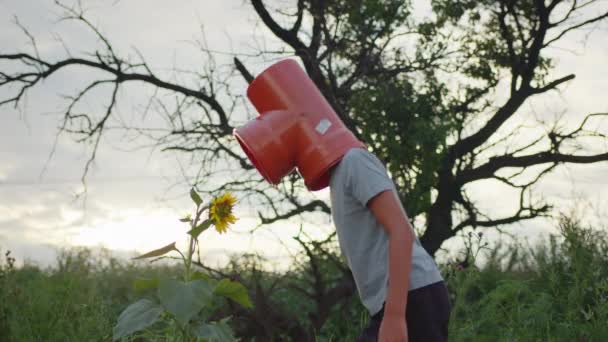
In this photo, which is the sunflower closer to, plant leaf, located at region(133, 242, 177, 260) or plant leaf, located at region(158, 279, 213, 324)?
plant leaf, located at region(133, 242, 177, 260)

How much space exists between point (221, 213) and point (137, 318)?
55 cm

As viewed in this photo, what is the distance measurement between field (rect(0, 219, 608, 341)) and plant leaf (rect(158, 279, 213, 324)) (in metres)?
0.32

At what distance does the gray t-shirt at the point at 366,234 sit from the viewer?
2.66 metres

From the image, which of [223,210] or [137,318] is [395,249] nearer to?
[223,210]

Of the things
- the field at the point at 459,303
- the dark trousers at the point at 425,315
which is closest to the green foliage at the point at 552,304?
the field at the point at 459,303

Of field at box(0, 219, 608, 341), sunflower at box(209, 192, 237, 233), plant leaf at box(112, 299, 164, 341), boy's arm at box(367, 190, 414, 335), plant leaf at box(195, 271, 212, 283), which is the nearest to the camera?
boy's arm at box(367, 190, 414, 335)

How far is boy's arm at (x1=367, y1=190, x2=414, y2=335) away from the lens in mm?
2492

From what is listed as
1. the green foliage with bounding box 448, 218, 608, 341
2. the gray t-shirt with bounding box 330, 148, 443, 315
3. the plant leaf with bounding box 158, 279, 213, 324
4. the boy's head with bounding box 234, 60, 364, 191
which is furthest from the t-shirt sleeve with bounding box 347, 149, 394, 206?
the green foliage with bounding box 448, 218, 608, 341

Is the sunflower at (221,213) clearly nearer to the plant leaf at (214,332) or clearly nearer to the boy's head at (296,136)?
the boy's head at (296,136)

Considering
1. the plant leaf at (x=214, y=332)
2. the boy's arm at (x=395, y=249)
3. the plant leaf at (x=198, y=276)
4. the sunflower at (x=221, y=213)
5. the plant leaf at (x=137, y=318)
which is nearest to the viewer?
the boy's arm at (x=395, y=249)

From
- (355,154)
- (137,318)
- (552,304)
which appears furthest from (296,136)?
A: (552,304)

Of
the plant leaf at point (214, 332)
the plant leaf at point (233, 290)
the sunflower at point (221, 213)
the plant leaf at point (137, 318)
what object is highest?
the sunflower at point (221, 213)

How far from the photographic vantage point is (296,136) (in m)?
3.04

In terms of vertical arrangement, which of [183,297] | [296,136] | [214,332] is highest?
[296,136]
